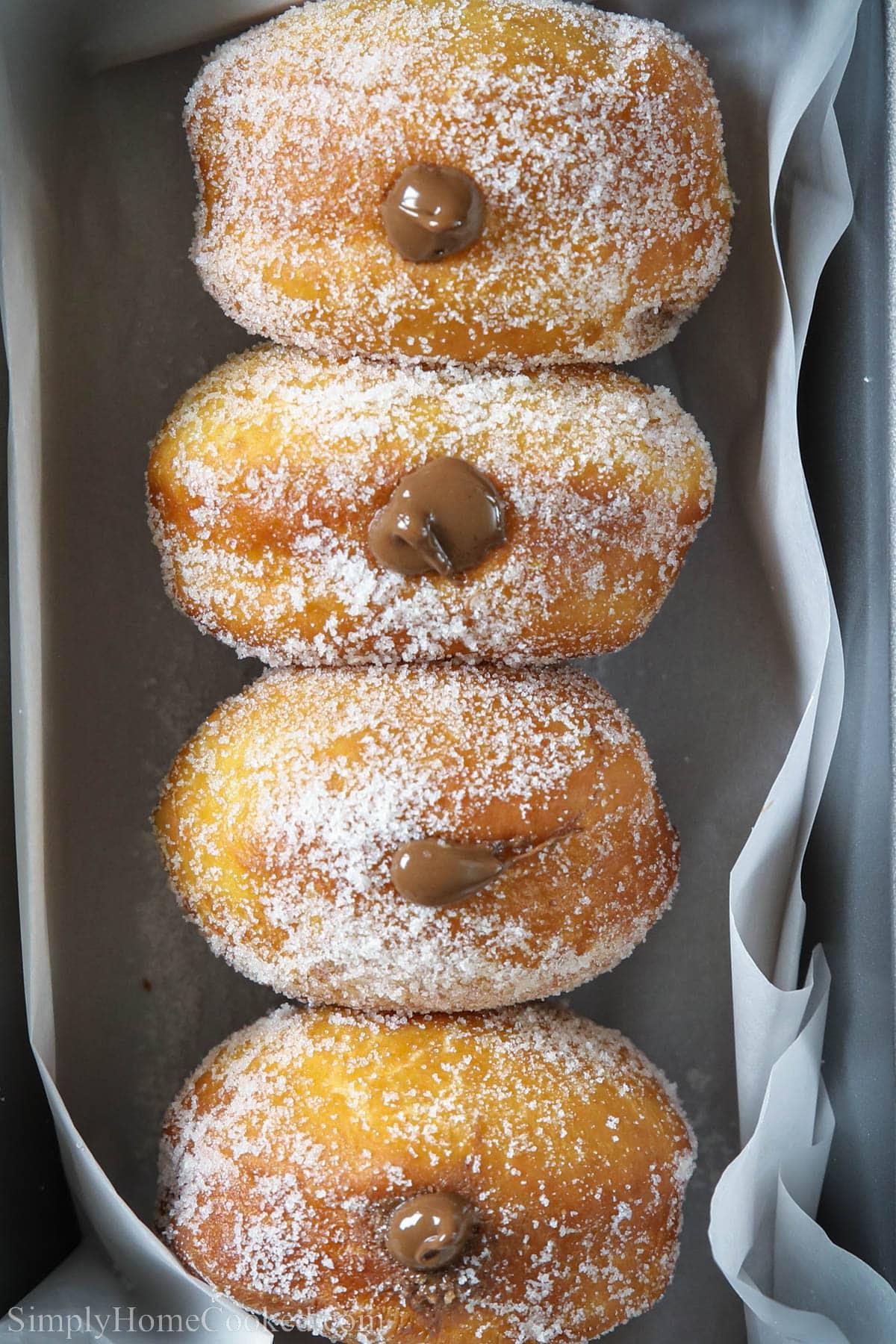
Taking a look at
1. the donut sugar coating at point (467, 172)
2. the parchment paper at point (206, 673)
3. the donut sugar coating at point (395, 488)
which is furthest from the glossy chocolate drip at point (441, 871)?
the donut sugar coating at point (467, 172)

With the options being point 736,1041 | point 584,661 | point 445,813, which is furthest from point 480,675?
point 736,1041

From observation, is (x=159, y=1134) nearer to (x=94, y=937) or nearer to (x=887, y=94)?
(x=94, y=937)

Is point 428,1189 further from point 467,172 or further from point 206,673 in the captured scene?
point 467,172

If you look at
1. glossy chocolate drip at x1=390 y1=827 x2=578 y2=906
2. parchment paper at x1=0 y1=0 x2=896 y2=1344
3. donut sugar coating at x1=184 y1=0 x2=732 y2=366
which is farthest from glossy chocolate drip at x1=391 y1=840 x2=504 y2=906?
donut sugar coating at x1=184 y1=0 x2=732 y2=366

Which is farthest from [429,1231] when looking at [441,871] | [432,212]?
[432,212]

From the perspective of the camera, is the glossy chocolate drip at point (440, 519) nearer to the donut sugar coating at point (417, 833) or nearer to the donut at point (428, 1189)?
the donut sugar coating at point (417, 833)

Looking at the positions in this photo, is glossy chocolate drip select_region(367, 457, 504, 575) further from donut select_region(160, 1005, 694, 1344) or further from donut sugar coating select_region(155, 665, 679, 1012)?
donut select_region(160, 1005, 694, 1344)
